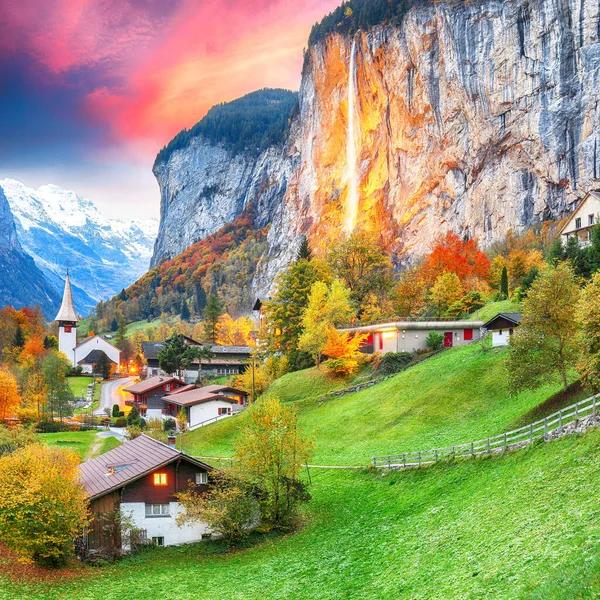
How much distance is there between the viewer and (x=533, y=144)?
116 metres

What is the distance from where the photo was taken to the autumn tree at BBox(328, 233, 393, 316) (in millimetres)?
75438

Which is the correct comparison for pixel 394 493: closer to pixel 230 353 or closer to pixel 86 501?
pixel 86 501

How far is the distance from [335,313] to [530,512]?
145ft

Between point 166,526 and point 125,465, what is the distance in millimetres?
4245

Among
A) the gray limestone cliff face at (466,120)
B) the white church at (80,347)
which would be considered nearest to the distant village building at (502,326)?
the gray limestone cliff face at (466,120)

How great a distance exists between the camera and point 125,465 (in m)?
34.0

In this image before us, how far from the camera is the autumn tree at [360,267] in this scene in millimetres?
75438

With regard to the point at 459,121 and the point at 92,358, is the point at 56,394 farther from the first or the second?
the point at 459,121

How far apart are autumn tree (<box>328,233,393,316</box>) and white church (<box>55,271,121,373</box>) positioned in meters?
59.6

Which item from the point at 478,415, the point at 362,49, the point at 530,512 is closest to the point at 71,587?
the point at 530,512

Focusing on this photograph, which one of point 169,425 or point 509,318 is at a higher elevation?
point 509,318

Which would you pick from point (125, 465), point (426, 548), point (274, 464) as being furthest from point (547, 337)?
point (125, 465)

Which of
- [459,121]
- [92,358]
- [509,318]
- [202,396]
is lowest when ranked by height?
[202,396]

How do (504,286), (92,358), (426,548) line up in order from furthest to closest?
(92,358) < (504,286) < (426,548)
